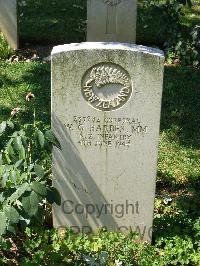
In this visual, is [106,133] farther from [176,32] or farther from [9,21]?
[9,21]

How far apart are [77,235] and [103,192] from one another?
441 mm

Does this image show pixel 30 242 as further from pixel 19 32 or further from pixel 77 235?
pixel 19 32

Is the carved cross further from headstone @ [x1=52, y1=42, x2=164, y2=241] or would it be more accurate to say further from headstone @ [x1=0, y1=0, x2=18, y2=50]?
headstone @ [x1=52, y1=42, x2=164, y2=241]

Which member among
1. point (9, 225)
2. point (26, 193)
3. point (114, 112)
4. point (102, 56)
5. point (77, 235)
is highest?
point (102, 56)

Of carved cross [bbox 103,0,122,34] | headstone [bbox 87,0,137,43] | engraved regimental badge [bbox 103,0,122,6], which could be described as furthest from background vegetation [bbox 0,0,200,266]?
engraved regimental badge [bbox 103,0,122,6]

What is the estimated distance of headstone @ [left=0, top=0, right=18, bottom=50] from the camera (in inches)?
326

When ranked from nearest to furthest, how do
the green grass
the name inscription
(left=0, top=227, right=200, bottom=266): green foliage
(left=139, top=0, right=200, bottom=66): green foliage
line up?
the name inscription → (left=0, top=227, right=200, bottom=266): green foliage → the green grass → (left=139, top=0, right=200, bottom=66): green foliage

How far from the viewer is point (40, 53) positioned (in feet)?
28.1

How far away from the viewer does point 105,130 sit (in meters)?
4.02

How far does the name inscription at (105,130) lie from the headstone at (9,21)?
4810mm

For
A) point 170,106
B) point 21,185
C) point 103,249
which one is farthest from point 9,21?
point 21,185

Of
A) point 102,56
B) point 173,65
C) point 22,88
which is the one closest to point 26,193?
point 102,56

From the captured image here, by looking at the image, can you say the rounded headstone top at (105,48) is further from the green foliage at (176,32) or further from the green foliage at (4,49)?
the green foliage at (4,49)

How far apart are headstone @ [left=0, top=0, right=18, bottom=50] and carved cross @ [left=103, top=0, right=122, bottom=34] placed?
146 cm
